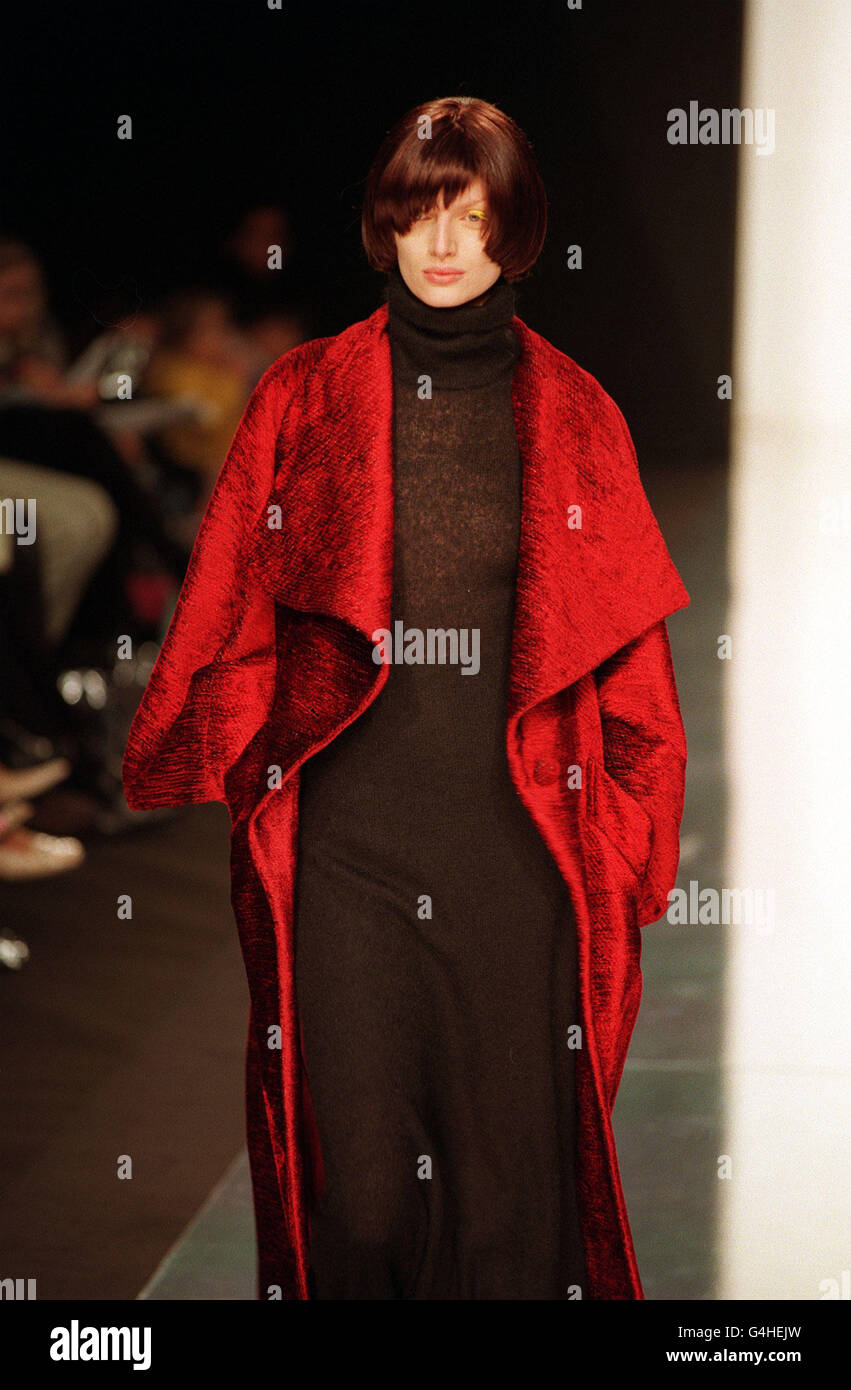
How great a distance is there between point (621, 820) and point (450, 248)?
2.20 ft

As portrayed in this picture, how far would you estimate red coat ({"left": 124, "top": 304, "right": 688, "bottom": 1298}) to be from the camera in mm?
1850

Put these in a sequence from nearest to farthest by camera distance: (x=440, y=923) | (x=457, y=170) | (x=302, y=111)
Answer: (x=457, y=170), (x=440, y=923), (x=302, y=111)

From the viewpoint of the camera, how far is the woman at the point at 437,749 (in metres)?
1.85

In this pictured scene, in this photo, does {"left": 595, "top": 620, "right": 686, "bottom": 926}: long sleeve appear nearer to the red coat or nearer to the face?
the red coat

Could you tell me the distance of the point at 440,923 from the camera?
191cm

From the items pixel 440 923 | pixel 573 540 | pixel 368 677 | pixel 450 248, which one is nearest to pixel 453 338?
pixel 450 248

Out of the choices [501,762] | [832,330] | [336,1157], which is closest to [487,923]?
[501,762]

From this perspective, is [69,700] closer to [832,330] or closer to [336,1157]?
[832,330]

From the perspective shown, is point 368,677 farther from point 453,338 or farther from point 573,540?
point 453,338

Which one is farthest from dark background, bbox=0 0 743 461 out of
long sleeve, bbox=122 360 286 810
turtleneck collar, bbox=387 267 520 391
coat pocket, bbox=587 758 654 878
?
coat pocket, bbox=587 758 654 878

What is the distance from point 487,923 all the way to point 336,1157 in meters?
0.31

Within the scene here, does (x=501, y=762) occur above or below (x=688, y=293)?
below

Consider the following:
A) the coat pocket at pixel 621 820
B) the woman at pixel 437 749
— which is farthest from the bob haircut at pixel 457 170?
the coat pocket at pixel 621 820
